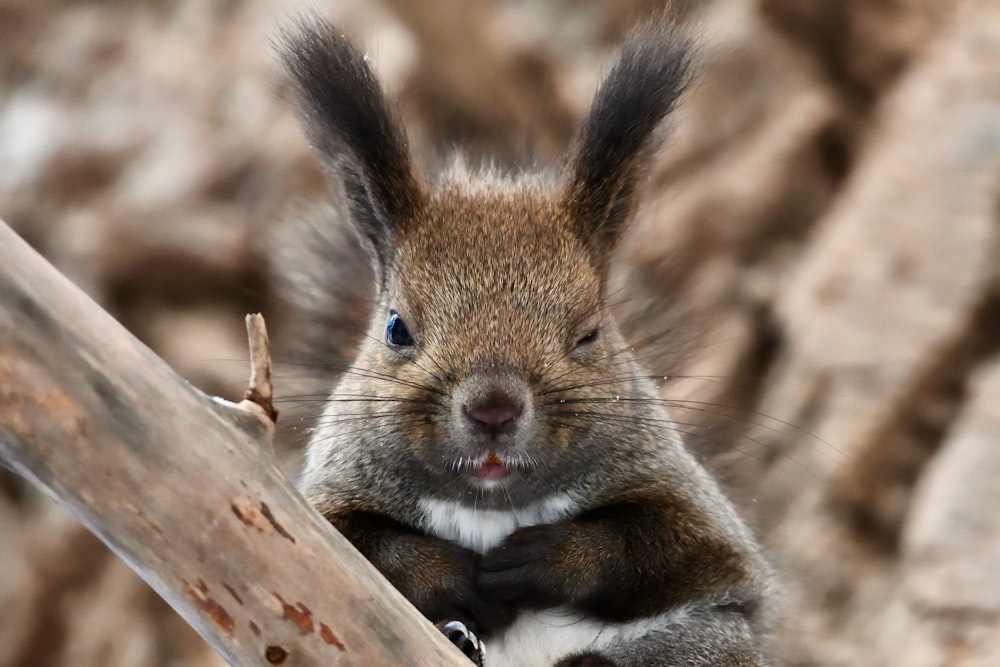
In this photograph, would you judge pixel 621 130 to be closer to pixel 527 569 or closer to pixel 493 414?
pixel 493 414

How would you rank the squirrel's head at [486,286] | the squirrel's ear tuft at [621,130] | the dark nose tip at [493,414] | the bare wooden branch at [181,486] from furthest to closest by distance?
the squirrel's ear tuft at [621,130] < the squirrel's head at [486,286] < the dark nose tip at [493,414] < the bare wooden branch at [181,486]

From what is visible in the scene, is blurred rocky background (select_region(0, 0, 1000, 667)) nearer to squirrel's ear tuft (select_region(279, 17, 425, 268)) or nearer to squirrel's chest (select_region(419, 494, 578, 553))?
squirrel's ear tuft (select_region(279, 17, 425, 268))

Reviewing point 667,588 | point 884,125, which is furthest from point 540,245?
point 884,125

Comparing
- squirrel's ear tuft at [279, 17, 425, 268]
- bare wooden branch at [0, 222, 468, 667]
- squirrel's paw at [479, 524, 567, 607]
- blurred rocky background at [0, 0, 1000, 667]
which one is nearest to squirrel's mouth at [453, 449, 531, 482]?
squirrel's paw at [479, 524, 567, 607]

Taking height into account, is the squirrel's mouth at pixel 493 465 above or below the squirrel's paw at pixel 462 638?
above

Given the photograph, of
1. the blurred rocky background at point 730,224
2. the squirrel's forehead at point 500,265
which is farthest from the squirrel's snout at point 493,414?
the blurred rocky background at point 730,224

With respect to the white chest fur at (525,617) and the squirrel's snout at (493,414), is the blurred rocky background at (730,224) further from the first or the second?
the squirrel's snout at (493,414)

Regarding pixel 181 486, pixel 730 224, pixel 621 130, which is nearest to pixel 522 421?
pixel 181 486
